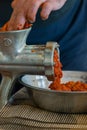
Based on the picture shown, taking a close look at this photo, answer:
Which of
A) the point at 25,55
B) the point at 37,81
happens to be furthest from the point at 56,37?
the point at 25,55

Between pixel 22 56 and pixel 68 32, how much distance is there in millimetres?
427

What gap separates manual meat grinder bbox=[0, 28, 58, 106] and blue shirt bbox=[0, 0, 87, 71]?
362mm

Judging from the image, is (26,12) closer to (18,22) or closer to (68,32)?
(18,22)

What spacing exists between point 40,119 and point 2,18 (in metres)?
0.49

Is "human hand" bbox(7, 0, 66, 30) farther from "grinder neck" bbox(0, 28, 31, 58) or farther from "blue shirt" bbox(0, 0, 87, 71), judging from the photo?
"blue shirt" bbox(0, 0, 87, 71)

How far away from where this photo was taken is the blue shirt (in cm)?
114

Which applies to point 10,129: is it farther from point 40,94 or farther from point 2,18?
point 2,18

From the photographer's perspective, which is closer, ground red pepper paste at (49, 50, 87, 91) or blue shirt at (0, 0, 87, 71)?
ground red pepper paste at (49, 50, 87, 91)

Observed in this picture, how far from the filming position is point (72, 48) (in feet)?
3.87

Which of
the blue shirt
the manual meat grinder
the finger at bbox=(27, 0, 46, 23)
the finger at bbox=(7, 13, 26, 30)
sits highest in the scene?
the finger at bbox=(27, 0, 46, 23)

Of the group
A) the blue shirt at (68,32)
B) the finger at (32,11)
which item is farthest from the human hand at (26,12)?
the blue shirt at (68,32)

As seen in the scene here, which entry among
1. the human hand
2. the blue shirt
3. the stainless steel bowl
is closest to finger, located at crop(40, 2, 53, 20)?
the human hand

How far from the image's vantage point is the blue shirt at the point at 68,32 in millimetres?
1140

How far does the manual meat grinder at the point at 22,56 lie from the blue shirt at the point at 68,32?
0.36 m
